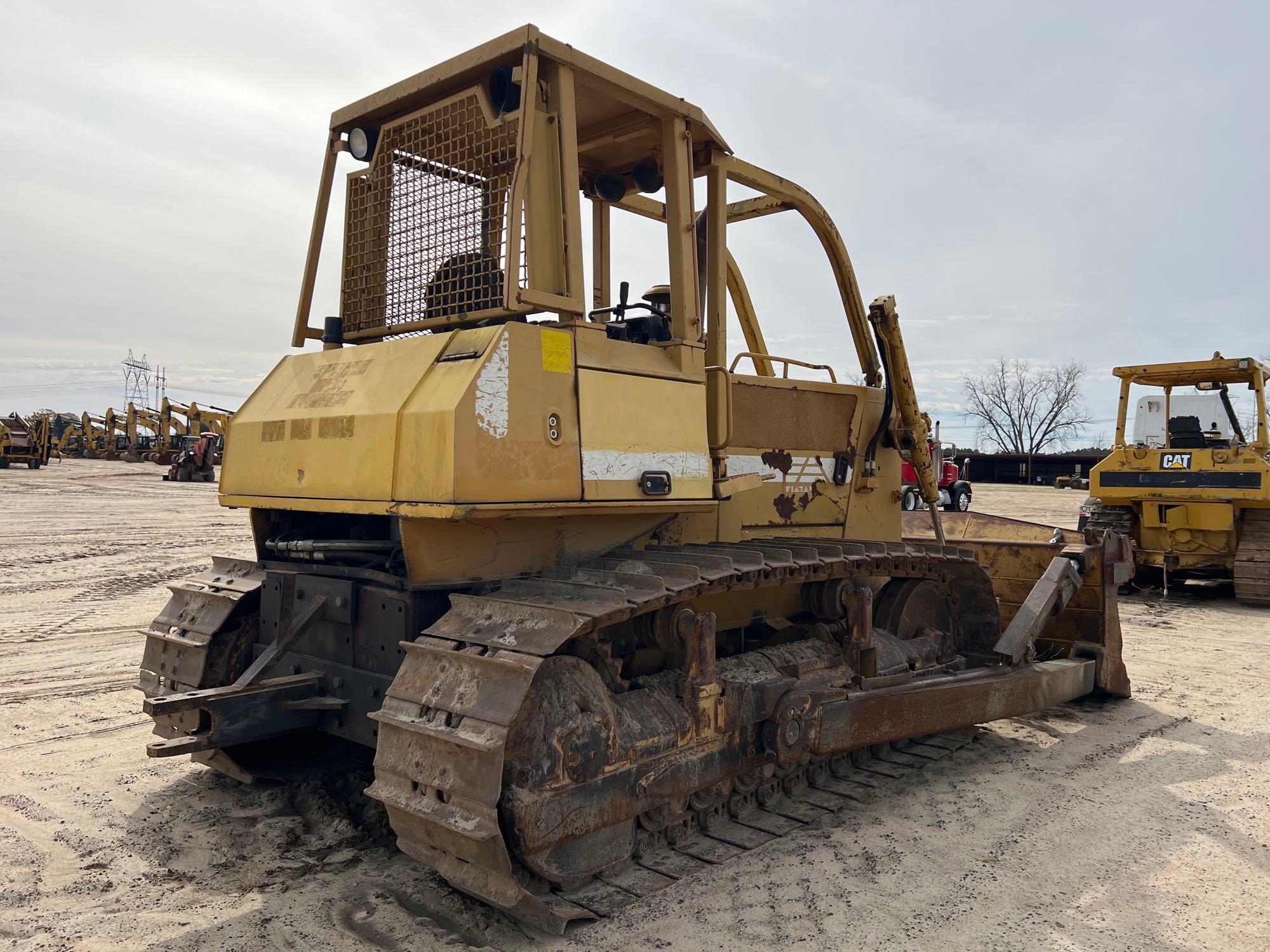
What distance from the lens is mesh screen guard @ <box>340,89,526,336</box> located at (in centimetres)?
402

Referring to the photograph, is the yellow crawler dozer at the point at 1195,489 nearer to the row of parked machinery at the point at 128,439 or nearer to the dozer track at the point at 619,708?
the dozer track at the point at 619,708

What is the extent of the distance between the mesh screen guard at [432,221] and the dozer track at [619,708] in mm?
1314

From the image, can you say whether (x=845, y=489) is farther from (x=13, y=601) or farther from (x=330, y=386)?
(x=13, y=601)

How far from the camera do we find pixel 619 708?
3693mm

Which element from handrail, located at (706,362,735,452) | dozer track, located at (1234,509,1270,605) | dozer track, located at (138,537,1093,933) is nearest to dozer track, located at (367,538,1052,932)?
dozer track, located at (138,537,1093,933)

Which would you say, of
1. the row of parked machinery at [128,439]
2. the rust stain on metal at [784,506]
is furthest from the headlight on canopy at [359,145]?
the row of parked machinery at [128,439]

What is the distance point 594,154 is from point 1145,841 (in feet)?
14.1

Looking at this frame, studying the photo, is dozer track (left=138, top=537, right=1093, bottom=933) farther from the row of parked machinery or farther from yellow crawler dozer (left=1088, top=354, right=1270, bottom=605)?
the row of parked machinery

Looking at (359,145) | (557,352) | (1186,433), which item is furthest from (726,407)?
(1186,433)

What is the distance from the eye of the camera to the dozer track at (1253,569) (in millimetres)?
11289

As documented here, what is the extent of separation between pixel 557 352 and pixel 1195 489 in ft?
35.8

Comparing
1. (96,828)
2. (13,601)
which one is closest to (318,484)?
(96,828)

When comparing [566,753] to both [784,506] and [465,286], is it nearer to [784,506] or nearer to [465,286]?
[465,286]

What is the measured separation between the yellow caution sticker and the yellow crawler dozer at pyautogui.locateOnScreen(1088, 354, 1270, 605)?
9.25 meters
